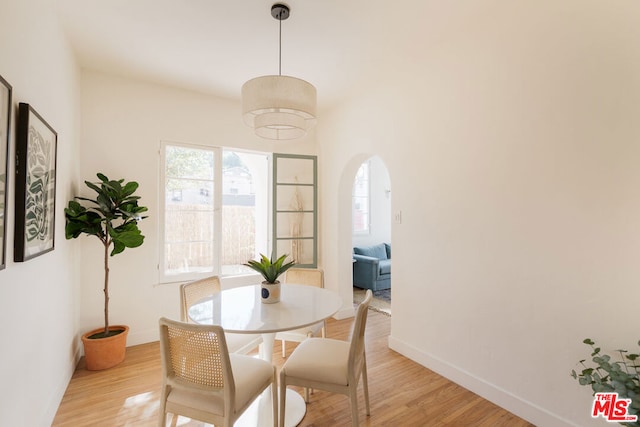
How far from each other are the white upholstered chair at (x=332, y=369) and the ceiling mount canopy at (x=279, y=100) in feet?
4.09

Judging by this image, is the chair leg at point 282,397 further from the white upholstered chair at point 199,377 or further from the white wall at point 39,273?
the white wall at point 39,273

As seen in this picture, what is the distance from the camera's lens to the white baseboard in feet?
6.16

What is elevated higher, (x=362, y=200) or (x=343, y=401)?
(x=362, y=200)

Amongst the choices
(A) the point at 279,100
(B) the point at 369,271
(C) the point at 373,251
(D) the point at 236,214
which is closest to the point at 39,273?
(A) the point at 279,100

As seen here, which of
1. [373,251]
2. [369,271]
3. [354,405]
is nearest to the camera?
[354,405]

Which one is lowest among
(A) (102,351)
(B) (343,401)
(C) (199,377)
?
(B) (343,401)

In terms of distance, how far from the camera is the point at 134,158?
3.15m

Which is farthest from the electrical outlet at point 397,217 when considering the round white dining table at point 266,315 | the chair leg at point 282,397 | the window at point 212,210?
the chair leg at point 282,397

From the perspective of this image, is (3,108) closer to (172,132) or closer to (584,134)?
(172,132)

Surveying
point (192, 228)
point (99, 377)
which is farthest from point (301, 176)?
point (99, 377)

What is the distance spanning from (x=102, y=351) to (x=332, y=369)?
2.19 m

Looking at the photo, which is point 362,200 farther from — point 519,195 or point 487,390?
point 487,390

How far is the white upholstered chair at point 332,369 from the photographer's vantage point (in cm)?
164

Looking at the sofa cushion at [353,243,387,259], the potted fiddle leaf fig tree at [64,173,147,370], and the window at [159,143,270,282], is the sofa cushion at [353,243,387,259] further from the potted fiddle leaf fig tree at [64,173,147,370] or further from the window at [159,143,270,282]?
the potted fiddle leaf fig tree at [64,173,147,370]
